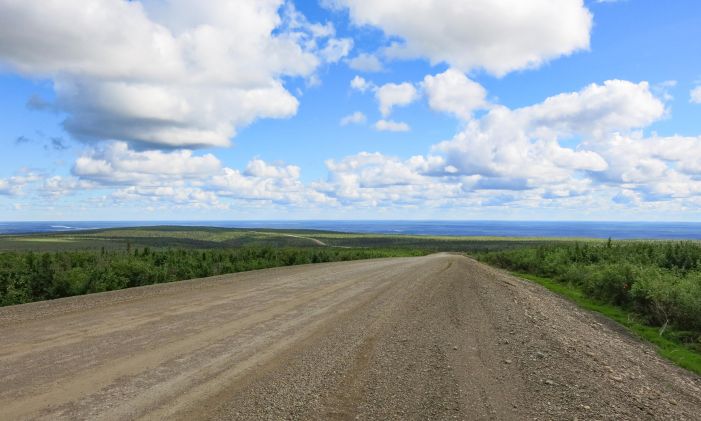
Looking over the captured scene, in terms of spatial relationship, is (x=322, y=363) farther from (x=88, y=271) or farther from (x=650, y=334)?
(x=88, y=271)

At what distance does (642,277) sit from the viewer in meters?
19.4

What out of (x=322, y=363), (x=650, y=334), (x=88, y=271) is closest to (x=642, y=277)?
(x=650, y=334)

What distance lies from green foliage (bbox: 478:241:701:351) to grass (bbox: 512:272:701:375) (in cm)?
33

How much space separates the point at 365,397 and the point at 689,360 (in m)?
9.68

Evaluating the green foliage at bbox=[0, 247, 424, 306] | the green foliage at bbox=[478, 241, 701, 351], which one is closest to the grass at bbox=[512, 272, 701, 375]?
the green foliage at bbox=[478, 241, 701, 351]

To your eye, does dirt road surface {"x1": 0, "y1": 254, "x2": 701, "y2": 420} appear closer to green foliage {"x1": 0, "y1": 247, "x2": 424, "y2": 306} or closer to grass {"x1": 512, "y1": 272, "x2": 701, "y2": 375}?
grass {"x1": 512, "y1": 272, "x2": 701, "y2": 375}

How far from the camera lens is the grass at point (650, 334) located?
1138 cm

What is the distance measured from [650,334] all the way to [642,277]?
19.9ft

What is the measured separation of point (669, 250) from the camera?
28.7 metres

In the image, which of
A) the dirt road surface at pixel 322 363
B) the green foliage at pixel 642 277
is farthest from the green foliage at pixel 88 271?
the green foliage at pixel 642 277

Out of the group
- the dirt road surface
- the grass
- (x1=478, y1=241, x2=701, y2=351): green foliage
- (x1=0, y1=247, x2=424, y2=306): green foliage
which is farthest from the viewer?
(x1=0, y1=247, x2=424, y2=306): green foliage

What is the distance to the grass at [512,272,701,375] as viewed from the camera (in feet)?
37.3

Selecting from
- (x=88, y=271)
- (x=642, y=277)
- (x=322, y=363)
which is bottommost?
(x=322, y=363)

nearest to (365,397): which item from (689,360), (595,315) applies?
(689,360)
